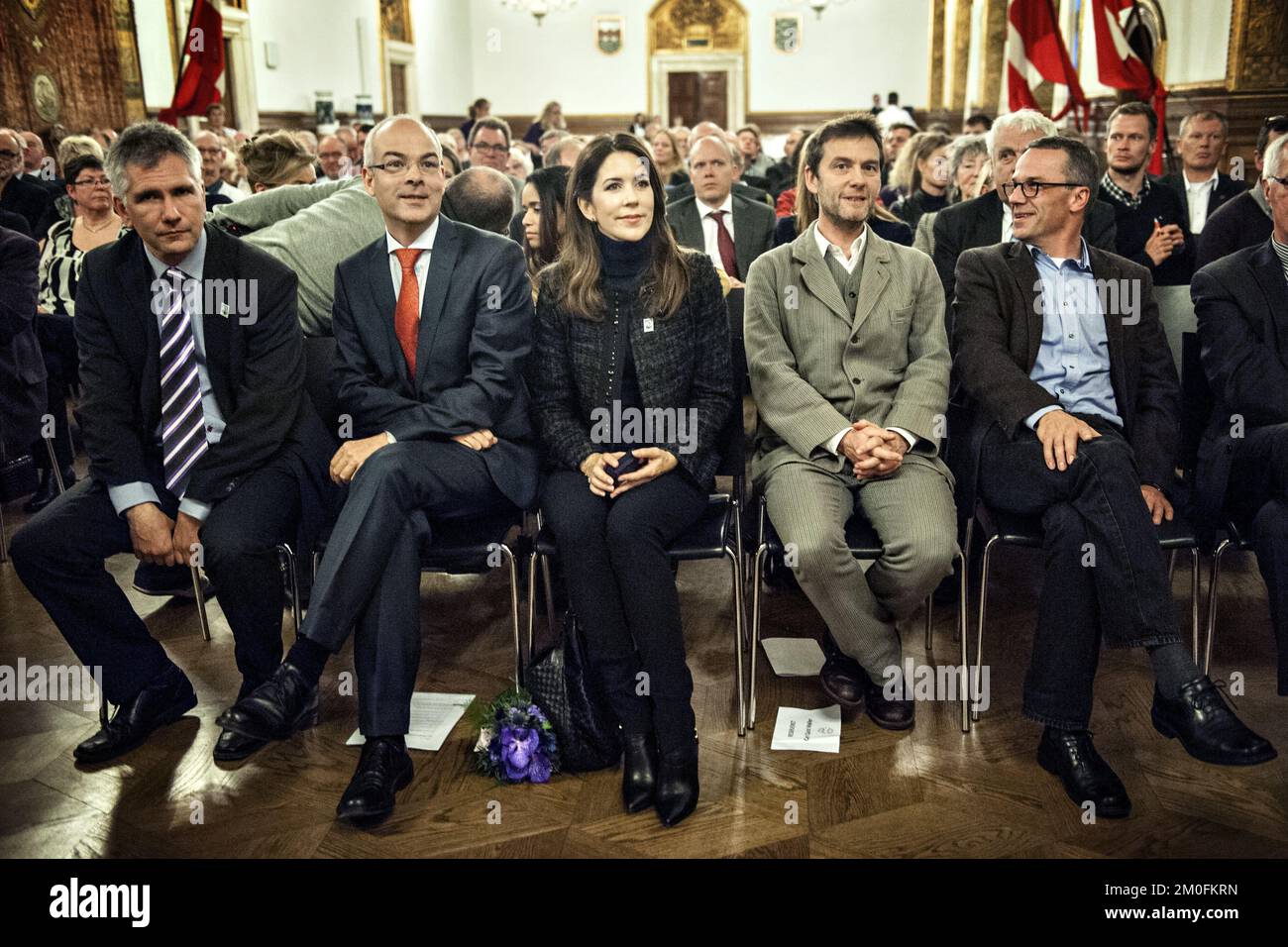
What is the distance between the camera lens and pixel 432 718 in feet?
9.54

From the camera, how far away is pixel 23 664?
3268 mm

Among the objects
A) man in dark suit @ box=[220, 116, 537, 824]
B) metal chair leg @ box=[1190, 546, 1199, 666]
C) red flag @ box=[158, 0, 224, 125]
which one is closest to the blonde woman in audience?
man in dark suit @ box=[220, 116, 537, 824]

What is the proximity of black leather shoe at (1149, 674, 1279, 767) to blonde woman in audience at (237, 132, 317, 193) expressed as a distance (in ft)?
12.5

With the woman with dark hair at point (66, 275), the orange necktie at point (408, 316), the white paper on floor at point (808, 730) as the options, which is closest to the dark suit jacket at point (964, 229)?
the white paper on floor at point (808, 730)

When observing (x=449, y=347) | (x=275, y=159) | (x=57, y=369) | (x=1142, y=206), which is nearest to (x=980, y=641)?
(x=449, y=347)

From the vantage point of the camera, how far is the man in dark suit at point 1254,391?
264cm

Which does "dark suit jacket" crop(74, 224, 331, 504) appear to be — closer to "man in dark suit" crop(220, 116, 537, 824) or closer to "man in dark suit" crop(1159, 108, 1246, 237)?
"man in dark suit" crop(220, 116, 537, 824)

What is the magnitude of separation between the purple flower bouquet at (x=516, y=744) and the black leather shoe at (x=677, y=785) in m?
0.29

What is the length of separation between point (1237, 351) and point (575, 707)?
200 centimetres

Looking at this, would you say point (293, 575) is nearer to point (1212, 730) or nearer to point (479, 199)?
point (479, 199)

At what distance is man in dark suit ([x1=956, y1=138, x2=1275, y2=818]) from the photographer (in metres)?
2.47
